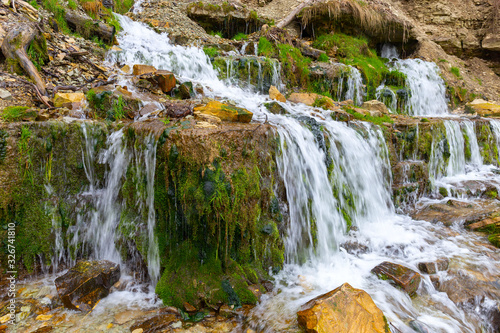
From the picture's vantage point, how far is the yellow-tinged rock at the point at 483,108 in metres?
9.64

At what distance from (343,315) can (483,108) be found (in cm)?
1155

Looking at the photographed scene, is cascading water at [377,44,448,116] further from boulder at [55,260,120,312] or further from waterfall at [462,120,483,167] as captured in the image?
boulder at [55,260,120,312]

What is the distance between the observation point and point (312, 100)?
23.9ft

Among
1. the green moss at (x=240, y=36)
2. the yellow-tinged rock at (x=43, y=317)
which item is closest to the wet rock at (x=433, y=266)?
the yellow-tinged rock at (x=43, y=317)

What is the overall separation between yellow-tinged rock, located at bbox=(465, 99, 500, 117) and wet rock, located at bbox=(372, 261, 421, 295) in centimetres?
956

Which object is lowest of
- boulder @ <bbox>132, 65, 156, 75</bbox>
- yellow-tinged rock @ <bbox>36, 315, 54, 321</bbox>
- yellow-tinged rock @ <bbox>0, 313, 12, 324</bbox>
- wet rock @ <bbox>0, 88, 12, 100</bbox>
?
yellow-tinged rock @ <bbox>36, 315, 54, 321</bbox>

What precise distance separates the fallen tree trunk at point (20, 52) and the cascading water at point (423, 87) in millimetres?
10594

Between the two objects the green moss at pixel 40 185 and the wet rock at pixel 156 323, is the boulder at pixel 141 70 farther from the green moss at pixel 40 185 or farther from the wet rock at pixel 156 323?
the wet rock at pixel 156 323

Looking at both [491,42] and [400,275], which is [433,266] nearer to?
[400,275]

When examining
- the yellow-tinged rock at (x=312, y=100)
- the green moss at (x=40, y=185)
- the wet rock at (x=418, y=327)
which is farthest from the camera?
the yellow-tinged rock at (x=312, y=100)

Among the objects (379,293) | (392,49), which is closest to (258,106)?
(379,293)

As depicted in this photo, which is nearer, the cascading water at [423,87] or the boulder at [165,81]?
the boulder at [165,81]

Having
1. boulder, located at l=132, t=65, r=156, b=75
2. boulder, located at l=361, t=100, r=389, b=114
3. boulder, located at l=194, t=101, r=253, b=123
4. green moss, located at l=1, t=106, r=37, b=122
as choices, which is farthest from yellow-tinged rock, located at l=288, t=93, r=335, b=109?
green moss, located at l=1, t=106, r=37, b=122

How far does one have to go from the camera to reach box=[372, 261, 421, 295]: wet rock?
3.06m
